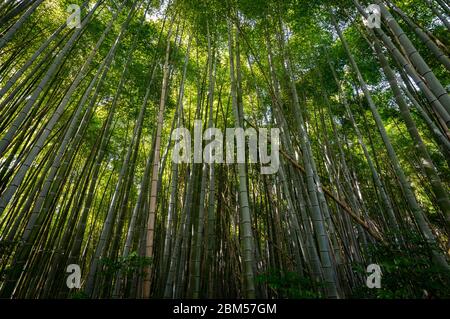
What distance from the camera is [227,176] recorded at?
522 cm

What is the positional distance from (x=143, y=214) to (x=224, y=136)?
8.25 feet

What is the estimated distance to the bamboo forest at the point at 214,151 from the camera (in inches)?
91.1

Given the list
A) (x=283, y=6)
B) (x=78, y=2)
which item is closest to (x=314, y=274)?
(x=283, y=6)

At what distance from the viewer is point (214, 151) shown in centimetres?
390
